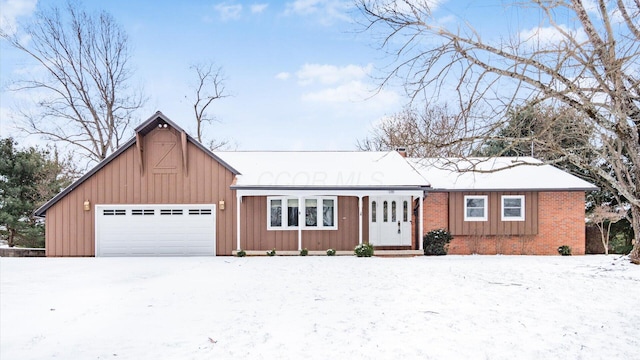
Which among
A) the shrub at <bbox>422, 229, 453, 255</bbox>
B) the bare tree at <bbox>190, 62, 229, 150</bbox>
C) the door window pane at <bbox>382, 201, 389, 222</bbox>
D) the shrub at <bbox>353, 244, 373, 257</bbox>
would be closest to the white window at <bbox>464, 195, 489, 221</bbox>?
the shrub at <bbox>422, 229, 453, 255</bbox>

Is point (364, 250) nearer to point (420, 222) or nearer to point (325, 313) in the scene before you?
point (420, 222)

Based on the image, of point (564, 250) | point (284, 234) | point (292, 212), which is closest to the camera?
point (284, 234)

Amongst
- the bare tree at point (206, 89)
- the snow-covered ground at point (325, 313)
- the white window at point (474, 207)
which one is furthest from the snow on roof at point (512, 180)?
the bare tree at point (206, 89)

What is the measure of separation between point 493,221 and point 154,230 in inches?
476

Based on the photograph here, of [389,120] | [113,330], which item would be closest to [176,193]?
[113,330]

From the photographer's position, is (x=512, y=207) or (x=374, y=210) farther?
(x=512, y=207)

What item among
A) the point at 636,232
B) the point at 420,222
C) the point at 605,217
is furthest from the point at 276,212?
the point at 605,217

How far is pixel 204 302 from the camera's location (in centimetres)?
777

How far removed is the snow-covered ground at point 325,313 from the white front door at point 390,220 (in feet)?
16.0

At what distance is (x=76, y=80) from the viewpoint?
24656mm

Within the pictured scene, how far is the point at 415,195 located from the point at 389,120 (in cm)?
1437

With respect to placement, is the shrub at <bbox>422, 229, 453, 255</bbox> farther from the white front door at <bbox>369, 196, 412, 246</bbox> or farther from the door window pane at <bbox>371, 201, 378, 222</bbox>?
the door window pane at <bbox>371, 201, 378, 222</bbox>

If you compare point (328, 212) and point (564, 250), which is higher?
point (328, 212)

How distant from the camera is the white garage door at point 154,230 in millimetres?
Answer: 15273
